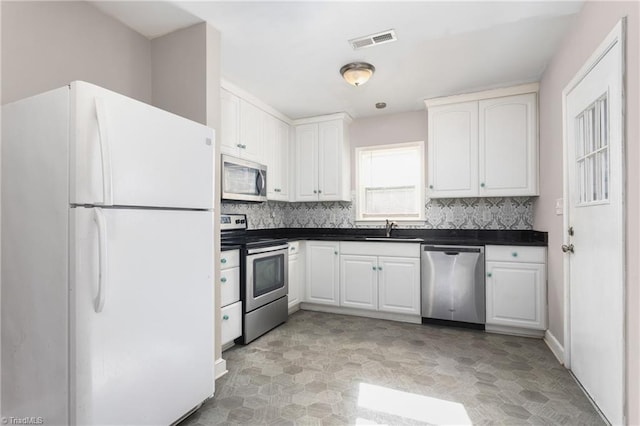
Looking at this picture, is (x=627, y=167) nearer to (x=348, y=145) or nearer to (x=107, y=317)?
(x=107, y=317)

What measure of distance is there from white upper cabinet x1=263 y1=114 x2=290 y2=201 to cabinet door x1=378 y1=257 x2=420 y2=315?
4.88ft

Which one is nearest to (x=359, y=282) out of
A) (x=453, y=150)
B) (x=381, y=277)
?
(x=381, y=277)

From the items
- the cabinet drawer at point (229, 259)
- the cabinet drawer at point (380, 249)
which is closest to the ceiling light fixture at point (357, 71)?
the cabinet drawer at point (380, 249)

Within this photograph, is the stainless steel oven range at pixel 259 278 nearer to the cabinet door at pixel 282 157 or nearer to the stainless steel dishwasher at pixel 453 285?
the cabinet door at pixel 282 157

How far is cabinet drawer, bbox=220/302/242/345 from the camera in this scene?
2574mm

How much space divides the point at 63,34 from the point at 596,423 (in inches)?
148

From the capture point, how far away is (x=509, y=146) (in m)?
3.29

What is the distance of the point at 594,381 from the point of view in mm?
1880

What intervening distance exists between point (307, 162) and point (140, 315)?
306 centimetres

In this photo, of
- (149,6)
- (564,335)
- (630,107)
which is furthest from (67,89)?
(564,335)

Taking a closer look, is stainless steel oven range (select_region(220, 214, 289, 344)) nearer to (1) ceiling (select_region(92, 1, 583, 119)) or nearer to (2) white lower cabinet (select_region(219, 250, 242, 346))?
(2) white lower cabinet (select_region(219, 250, 242, 346))

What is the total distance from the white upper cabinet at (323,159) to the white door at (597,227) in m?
2.32

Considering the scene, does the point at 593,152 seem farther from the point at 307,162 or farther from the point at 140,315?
the point at 307,162

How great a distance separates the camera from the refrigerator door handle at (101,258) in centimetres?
127
